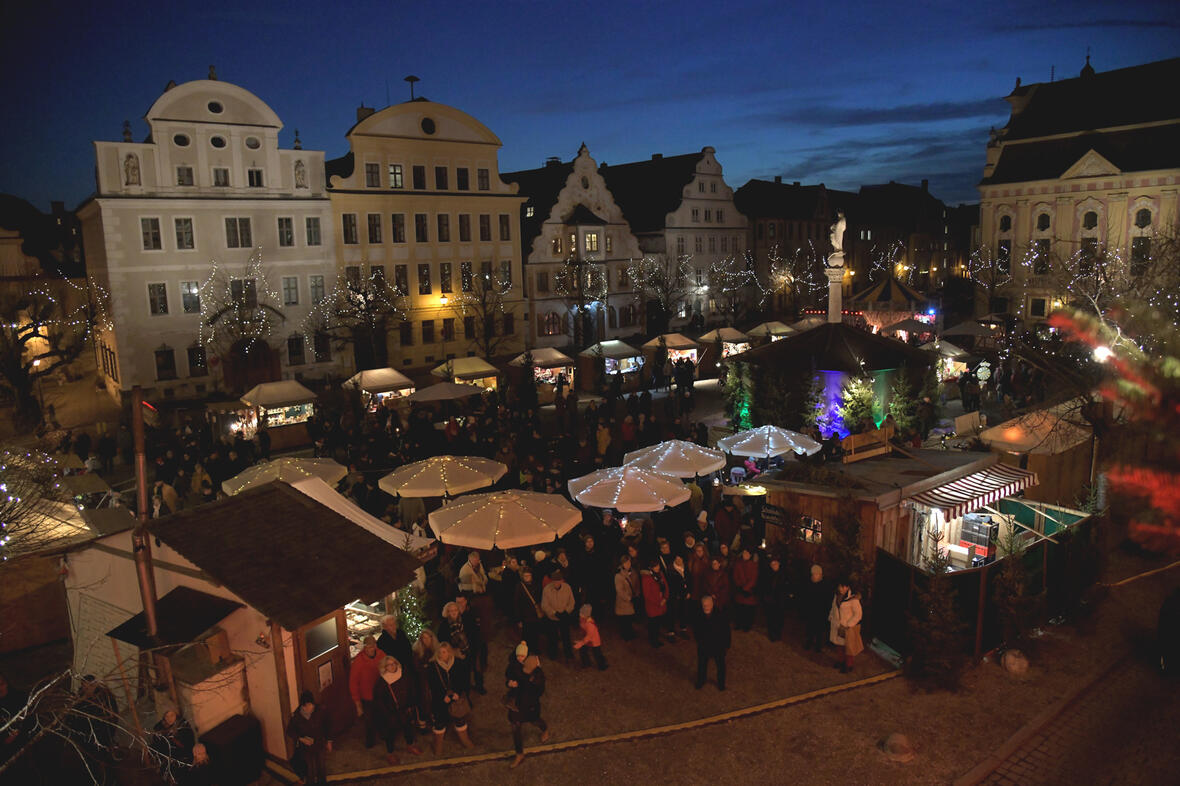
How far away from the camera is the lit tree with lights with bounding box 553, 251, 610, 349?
4256cm

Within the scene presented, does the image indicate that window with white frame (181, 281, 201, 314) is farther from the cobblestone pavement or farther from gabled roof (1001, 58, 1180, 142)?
gabled roof (1001, 58, 1180, 142)

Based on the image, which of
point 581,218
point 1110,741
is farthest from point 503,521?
point 581,218

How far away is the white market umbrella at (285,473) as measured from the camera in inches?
549

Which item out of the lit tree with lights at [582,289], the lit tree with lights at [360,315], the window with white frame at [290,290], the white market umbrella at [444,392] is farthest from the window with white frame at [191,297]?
the lit tree with lights at [582,289]

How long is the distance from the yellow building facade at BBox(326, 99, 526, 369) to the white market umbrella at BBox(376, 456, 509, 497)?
2052 cm

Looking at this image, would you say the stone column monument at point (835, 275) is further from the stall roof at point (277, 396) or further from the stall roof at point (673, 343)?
the stall roof at point (277, 396)

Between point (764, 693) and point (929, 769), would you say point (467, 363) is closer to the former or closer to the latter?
point (764, 693)

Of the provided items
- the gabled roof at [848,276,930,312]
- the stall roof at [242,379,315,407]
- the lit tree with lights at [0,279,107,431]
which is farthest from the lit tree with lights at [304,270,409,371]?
the gabled roof at [848,276,930,312]

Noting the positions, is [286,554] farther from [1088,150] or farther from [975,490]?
[1088,150]

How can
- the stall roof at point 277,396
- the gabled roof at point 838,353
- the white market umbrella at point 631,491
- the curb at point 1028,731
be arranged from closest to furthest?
the curb at point 1028,731 < the white market umbrella at point 631,491 < the gabled roof at point 838,353 < the stall roof at point 277,396

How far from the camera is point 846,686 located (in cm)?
1041

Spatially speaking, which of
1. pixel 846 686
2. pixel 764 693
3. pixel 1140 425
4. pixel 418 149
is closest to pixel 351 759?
pixel 764 693

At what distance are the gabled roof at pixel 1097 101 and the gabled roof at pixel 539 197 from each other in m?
27.4

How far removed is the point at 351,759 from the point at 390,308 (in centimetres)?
2752
